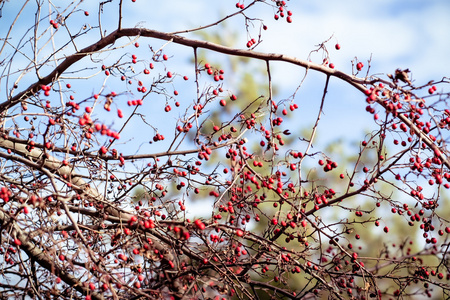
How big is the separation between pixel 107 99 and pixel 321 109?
174 centimetres

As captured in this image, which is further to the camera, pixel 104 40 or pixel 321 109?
pixel 104 40

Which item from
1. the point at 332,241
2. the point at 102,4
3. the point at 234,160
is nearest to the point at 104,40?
the point at 102,4

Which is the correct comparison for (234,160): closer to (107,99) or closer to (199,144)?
(199,144)

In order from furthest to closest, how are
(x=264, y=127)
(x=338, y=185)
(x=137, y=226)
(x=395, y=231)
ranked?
(x=395, y=231) < (x=338, y=185) < (x=264, y=127) < (x=137, y=226)

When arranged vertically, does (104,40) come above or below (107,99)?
above

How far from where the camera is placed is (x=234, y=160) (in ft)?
13.6

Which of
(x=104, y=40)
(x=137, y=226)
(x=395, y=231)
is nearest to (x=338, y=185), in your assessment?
(x=395, y=231)

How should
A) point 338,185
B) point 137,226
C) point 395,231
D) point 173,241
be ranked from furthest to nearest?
point 395,231, point 338,185, point 173,241, point 137,226

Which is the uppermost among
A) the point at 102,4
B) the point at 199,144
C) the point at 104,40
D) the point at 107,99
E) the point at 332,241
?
the point at 102,4

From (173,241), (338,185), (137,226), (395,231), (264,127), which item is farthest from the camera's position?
(395,231)

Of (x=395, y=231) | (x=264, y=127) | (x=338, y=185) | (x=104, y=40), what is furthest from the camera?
(x=395, y=231)

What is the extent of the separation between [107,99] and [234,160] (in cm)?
124

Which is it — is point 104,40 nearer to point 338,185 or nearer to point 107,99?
point 107,99

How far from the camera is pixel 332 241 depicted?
4.00m
